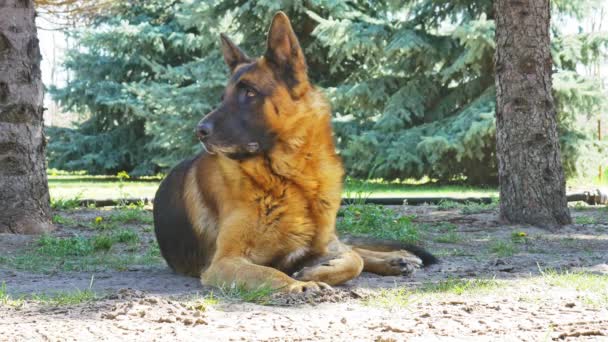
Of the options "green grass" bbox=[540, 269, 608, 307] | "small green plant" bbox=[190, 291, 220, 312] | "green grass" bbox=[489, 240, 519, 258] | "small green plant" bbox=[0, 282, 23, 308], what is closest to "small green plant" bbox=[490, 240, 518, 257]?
"green grass" bbox=[489, 240, 519, 258]

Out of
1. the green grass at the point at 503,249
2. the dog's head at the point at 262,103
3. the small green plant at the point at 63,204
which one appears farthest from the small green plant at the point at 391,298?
the small green plant at the point at 63,204

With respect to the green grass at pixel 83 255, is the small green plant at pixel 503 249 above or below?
above

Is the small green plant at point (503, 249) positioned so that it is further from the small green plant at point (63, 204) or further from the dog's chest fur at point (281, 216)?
the small green plant at point (63, 204)

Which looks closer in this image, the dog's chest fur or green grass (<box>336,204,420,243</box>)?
the dog's chest fur

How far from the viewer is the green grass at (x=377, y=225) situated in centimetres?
730

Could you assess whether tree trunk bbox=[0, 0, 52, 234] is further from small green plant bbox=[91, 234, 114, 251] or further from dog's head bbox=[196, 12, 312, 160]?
dog's head bbox=[196, 12, 312, 160]

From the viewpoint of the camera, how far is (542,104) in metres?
8.07

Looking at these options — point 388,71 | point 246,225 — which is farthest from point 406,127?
point 246,225

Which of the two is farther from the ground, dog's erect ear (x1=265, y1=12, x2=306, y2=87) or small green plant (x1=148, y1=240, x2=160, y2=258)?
dog's erect ear (x1=265, y1=12, x2=306, y2=87)

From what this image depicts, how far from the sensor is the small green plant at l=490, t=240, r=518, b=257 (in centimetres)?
640

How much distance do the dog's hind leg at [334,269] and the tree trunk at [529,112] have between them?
3731 millimetres

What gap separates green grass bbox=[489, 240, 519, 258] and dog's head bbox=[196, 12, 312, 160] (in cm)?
248

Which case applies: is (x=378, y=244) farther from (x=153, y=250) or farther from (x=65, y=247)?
(x=65, y=247)

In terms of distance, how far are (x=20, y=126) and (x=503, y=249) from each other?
4998mm
